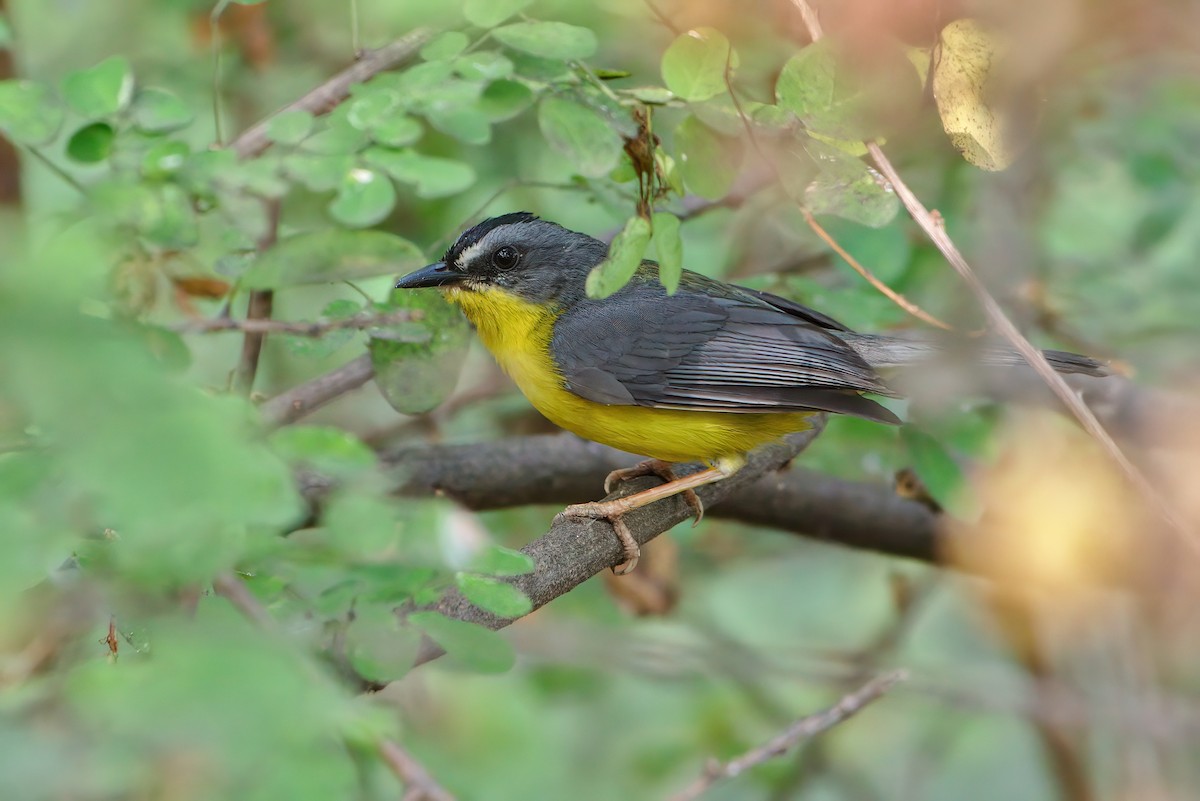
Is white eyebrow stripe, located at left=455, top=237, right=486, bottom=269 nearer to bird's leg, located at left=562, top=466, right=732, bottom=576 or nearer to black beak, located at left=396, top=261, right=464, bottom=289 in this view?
black beak, located at left=396, top=261, right=464, bottom=289

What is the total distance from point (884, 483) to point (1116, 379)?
1039 millimetres

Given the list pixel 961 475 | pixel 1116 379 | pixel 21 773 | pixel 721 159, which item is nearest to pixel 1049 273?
pixel 1116 379

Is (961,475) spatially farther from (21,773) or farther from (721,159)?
(21,773)

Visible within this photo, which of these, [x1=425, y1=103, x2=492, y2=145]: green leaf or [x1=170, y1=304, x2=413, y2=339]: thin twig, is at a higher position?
[x1=425, y1=103, x2=492, y2=145]: green leaf

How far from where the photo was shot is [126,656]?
196 cm

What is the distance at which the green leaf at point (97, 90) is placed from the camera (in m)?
2.79

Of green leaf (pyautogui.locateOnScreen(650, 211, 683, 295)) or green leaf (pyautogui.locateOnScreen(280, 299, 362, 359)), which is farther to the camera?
green leaf (pyautogui.locateOnScreen(280, 299, 362, 359))

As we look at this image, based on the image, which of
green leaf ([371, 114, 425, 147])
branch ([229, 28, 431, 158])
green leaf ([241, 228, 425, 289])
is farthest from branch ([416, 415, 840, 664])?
branch ([229, 28, 431, 158])

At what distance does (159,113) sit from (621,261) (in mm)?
1294

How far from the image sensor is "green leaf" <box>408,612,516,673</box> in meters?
1.81

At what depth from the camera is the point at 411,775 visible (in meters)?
1.43

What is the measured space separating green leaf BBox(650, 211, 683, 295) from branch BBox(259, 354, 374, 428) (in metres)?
1.35

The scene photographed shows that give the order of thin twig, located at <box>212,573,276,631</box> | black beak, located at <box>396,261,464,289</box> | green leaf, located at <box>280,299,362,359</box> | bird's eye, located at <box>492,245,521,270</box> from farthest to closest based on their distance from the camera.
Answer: bird's eye, located at <box>492,245,521,270</box>, black beak, located at <box>396,261,464,289</box>, green leaf, located at <box>280,299,362,359</box>, thin twig, located at <box>212,573,276,631</box>

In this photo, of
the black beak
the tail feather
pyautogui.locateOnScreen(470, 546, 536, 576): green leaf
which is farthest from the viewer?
the black beak
